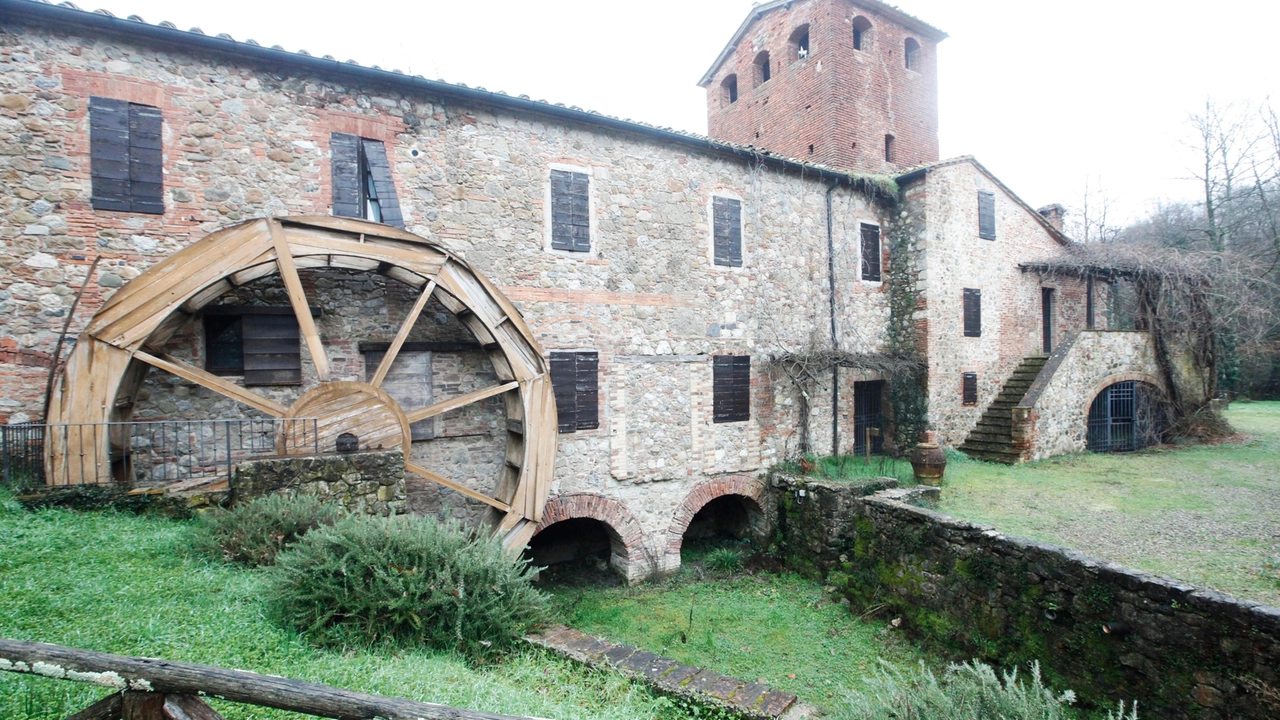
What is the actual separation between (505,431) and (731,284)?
4296 millimetres

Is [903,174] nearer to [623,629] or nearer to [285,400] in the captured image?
[623,629]

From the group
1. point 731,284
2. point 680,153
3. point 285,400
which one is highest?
point 680,153

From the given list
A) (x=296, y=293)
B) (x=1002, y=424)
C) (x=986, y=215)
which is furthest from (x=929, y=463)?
(x=296, y=293)

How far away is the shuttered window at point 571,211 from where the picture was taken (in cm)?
787

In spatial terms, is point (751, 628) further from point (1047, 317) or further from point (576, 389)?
point (1047, 317)

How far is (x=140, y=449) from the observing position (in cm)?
595

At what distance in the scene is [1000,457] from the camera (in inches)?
428

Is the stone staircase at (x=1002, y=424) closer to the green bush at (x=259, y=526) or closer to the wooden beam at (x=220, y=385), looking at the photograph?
the green bush at (x=259, y=526)

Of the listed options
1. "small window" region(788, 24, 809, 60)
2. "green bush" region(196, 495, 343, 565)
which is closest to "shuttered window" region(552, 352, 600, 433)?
"green bush" region(196, 495, 343, 565)

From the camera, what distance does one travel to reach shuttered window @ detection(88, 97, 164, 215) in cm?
577

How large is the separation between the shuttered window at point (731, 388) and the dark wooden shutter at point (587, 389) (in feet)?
6.73

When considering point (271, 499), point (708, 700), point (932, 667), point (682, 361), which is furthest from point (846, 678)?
point (271, 499)

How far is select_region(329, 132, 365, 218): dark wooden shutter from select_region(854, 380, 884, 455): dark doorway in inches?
360

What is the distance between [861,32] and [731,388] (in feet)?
32.3
